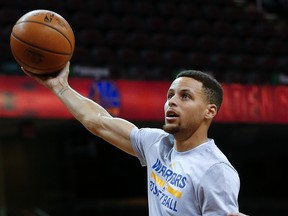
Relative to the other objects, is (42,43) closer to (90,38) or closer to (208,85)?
(208,85)

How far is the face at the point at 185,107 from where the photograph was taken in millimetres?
2811

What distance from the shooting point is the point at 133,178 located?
9148mm

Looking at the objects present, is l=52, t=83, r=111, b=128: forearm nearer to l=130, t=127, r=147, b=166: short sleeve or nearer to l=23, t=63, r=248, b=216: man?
l=23, t=63, r=248, b=216: man

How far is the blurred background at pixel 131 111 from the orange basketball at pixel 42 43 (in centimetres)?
370

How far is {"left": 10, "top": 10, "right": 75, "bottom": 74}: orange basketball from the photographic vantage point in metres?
3.23

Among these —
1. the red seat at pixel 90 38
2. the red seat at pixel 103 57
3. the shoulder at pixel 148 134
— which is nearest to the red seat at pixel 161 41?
the red seat at pixel 90 38

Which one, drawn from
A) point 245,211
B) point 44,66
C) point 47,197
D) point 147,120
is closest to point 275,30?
point 245,211

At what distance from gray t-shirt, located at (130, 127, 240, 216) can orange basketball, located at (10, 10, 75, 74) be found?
687 millimetres

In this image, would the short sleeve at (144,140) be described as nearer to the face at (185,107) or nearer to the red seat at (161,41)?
the face at (185,107)

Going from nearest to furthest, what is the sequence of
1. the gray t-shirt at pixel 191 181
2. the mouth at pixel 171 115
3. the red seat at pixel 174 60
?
the gray t-shirt at pixel 191 181
the mouth at pixel 171 115
the red seat at pixel 174 60

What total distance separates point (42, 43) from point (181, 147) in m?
0.93

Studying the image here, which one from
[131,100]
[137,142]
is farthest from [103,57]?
[137,142]

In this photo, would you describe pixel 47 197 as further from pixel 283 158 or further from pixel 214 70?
pixel 283 158

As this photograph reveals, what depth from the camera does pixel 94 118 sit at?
3188mm
